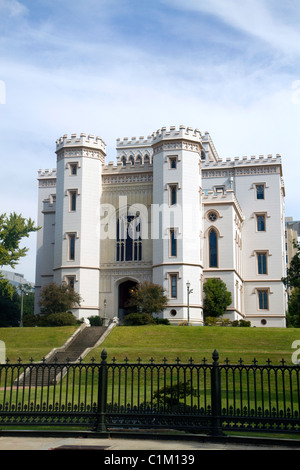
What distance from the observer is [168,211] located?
4322cm

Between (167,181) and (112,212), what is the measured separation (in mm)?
5685

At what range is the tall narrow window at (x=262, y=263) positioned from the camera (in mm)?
52219

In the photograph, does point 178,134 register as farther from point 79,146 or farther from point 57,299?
point 57,299

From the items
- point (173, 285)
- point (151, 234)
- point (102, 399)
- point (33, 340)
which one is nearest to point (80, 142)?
point (151, 234)

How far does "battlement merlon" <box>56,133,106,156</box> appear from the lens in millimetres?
45531

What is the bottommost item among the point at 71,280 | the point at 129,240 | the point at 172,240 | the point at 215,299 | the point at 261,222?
the point at 215,299

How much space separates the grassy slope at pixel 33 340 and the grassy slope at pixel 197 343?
9.63 feet

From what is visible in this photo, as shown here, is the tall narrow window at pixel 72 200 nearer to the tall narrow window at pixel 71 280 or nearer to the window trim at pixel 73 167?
the window trim at pixel 73 167

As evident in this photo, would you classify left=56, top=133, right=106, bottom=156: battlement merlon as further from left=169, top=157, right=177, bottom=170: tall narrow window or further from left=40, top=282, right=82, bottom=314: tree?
left=40, top=282, right=82, bottom=314: tree

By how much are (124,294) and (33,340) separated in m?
13.8

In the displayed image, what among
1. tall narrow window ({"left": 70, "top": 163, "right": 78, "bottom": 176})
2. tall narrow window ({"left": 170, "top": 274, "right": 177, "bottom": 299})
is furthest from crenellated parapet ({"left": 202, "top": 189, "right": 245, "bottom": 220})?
tall narrow window ({"left": 70, "top": 163, "right": 78, "bottom": 176})

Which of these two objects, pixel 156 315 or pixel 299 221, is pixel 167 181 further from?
pixel 299 221

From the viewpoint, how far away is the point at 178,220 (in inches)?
A: 1684
